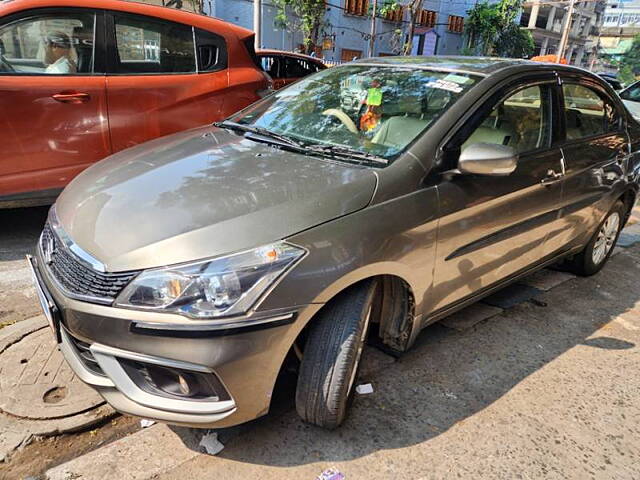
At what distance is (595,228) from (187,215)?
327 cm

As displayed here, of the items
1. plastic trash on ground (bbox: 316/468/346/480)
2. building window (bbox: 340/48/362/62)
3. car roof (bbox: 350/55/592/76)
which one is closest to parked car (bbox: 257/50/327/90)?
car roof (bbox: 350/55/592/76)

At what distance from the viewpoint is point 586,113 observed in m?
3.53

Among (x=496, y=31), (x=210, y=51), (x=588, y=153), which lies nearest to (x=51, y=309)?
(x=210, y=51)

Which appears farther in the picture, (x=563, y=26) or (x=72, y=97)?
(x=563, y=26)

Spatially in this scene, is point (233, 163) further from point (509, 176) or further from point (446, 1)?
point (446, 1)

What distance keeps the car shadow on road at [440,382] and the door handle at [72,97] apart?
2.71 m

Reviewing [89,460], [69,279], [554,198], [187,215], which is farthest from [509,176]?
[89,460]

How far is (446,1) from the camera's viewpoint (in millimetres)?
29078

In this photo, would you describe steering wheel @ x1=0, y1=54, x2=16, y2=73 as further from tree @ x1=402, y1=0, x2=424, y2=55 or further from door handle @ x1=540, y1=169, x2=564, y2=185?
tree @ x1=402, y1=0, x2=424, y2=55

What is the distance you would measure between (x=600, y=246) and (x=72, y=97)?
4.37 metres

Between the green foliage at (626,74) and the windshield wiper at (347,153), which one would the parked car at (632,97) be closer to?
the windshield wiper at (347,153)

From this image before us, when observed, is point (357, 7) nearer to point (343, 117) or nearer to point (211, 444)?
point (343, 117)

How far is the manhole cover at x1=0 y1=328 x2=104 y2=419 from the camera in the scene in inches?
86.1

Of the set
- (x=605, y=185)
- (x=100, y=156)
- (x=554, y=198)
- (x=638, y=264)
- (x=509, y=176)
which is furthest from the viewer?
(x=638, y=264)
